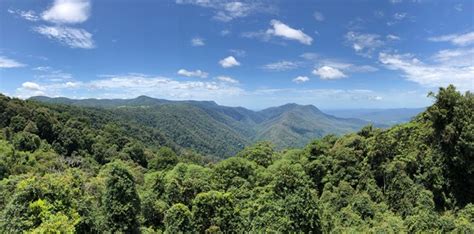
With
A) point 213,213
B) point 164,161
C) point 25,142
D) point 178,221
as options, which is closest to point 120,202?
point 178,221

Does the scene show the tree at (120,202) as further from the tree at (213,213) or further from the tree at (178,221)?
the tree at (213,213)

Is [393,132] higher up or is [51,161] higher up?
[393,132]

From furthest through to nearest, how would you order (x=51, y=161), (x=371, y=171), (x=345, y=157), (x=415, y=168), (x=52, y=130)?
(x=52, y=130)
(x=51, y=161)
(x=345, y=157)
(x=371, y=171)
(x=415, y=168)

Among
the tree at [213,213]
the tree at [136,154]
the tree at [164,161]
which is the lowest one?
the tree at [136,154]

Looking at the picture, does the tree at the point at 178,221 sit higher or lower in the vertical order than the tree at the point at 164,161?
higher

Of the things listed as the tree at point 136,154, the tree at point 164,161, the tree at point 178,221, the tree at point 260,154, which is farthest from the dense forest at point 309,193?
the tree at point 136,154

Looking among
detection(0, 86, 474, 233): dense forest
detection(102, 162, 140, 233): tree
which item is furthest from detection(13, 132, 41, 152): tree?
detection(102, 162, 140, 233): tree

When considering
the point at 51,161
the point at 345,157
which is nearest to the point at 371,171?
the point at 345,157

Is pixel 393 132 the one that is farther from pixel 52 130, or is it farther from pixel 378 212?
pixel 52 130
